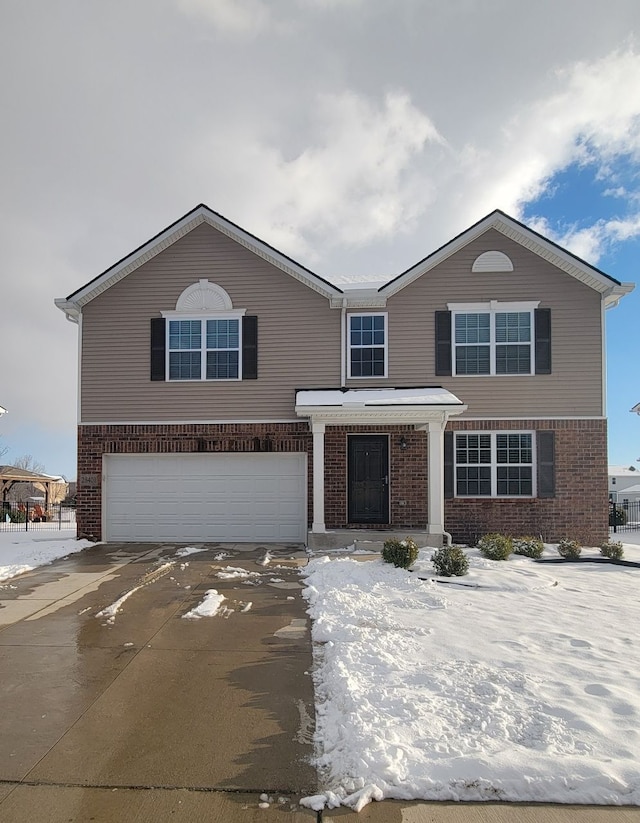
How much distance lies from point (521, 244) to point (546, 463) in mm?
5241

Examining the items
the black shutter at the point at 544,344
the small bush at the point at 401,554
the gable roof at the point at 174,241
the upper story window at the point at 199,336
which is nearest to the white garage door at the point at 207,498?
the upper story window at the point at 199,336

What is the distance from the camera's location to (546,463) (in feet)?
39.2

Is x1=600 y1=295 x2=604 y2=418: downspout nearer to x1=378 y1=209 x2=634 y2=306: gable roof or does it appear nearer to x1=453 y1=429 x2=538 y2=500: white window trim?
x1=378 y1=209 x2=634 y2=306: gable roof

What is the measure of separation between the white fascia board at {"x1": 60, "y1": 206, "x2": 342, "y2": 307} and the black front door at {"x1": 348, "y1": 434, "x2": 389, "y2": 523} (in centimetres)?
364

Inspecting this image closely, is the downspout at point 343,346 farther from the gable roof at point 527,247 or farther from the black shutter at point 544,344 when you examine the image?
the black shutter at point 544,344

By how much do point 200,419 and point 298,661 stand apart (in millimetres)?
8209

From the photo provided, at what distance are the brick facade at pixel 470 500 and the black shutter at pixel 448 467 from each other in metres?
0.20

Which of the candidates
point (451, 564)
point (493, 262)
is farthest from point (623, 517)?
point (451, 564)

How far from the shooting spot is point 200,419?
12.4 meters

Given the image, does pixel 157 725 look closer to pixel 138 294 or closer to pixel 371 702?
pixel 371 702

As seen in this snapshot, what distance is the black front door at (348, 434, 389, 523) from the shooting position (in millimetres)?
12031

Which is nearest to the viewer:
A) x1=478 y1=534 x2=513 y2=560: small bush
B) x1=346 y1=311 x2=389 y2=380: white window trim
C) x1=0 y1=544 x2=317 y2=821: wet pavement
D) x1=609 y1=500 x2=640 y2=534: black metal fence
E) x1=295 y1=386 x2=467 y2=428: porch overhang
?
x1=0 y1=544 x2=317 y2=821: wet pavement

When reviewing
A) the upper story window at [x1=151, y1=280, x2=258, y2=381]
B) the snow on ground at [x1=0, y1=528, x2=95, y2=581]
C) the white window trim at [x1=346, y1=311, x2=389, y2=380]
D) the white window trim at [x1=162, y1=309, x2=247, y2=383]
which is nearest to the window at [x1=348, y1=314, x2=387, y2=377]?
the white window trim at [x1=346, y1=311, x2=389, y2=380]

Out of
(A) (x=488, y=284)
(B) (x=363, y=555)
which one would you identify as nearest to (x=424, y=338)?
(A) (x=488, y=284)
